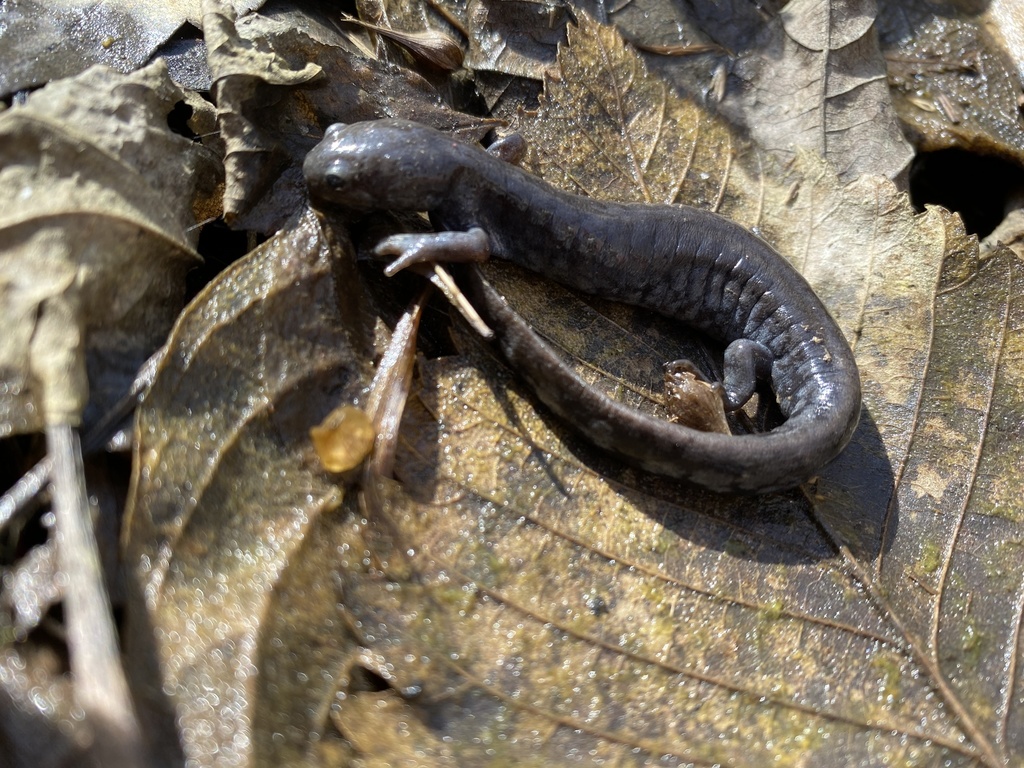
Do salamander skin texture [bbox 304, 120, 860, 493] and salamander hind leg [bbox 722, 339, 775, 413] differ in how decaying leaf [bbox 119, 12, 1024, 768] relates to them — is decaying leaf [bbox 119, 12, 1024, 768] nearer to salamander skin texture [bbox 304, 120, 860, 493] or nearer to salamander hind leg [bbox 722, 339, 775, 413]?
salamander skin texture [bbox 304, 120, 860, 493]

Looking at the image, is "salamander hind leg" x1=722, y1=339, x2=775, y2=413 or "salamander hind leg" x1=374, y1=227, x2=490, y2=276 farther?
"salamander hind leg" x1=722, y1=339, x2=775, y2=413

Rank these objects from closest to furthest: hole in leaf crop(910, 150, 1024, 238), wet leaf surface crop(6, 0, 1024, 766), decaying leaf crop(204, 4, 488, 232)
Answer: wet leaf surface crop(6, 0, 1024, 766), decaying leaf crop(204, 4, 488, 232), hole in leaf crop(910, 150, 1024, 238)

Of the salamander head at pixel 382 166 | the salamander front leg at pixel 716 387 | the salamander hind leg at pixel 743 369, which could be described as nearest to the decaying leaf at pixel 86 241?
the salamander head at pixel 382 166

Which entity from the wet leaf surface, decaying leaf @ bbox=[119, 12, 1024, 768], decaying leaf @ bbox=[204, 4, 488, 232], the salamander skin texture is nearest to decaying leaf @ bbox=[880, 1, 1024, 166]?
the wet leaf surface

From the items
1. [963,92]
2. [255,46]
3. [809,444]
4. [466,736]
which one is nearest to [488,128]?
[255,46]

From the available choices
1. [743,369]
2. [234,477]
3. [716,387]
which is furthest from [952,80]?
[234,477]

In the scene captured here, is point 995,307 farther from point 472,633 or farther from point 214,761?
point 214,761

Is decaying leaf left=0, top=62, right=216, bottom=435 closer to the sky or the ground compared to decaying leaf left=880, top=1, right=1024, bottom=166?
closer to the ground

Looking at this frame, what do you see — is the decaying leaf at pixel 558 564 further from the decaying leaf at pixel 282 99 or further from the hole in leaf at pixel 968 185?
the hole in leaf at pixel 968 185
